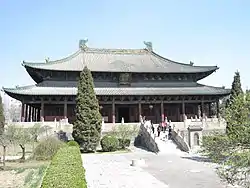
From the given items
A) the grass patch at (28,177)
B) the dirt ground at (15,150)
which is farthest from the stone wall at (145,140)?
the grass patch at (28,177)

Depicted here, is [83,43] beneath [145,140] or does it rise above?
above

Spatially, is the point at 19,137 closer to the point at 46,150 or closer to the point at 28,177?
the point at 46,150

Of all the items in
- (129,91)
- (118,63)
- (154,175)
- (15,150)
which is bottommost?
(154,175)

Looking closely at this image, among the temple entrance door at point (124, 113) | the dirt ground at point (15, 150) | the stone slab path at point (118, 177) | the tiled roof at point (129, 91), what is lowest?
the stone slab path at point (118, 177)

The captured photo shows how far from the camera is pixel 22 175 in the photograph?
18375 millimetres

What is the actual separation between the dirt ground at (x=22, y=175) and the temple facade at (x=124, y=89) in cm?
1424

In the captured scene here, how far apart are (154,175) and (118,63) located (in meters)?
27.0

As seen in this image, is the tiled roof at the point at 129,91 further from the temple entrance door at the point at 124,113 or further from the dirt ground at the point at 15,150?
the dirt ground at the point at 15,150

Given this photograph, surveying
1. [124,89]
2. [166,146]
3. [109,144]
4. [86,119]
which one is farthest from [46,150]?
[124,89]

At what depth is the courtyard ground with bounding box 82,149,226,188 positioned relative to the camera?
13164mm

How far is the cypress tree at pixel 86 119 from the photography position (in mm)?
26766

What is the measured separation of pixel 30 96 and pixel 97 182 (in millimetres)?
23008

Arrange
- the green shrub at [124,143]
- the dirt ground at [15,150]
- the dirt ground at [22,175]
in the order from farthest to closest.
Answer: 1. the green shrub at [124,143]
2. the dirt ground at [15,150]
3. the dirt ground at [22,175]

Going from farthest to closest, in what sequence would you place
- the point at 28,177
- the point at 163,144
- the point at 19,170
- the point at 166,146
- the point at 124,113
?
the point at 124,113
the point at 163,144
the point at 166,146
the point at 19,170
the point at 28,177
